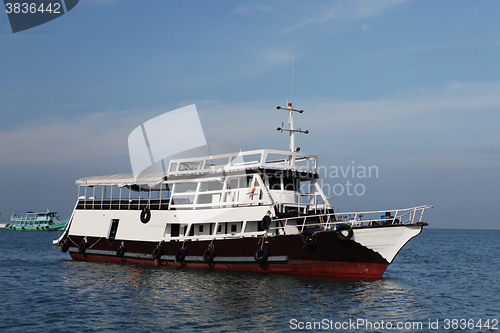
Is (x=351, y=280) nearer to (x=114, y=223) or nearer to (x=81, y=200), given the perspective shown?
(x=114, y=223)

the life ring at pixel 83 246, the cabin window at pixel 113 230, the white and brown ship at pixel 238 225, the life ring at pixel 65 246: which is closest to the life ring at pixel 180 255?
the white and brown ship at pixel 238 225

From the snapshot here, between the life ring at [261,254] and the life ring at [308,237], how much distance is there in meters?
1.99

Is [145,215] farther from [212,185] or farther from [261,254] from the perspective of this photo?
[261,254]

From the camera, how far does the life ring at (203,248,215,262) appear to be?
887 inches

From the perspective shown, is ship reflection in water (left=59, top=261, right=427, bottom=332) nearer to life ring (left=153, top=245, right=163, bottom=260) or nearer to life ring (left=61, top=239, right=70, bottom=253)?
life ring (left=153, top=245, right=163, bottom=260)

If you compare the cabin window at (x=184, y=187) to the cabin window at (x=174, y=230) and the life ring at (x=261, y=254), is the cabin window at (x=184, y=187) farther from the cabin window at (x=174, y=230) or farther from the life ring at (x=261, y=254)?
the life ring at (x=261, y=254)

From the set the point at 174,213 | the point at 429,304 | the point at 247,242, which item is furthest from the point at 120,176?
the point at 429,304

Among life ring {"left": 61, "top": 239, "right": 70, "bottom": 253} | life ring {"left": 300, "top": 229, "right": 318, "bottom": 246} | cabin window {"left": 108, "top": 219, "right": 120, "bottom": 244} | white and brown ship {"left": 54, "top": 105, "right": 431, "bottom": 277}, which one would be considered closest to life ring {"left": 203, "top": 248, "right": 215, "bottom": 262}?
white and brown ship {"left": 54, "top": 105, "right": 431, "bottom": 277}

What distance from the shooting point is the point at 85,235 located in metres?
29.3

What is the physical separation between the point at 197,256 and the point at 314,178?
8.15m

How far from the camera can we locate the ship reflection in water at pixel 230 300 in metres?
14.2

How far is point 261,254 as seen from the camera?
21266mm

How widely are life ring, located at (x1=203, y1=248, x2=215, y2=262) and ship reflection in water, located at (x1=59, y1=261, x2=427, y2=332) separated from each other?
0.69m

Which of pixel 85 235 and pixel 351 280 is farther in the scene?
pixel 85 235
